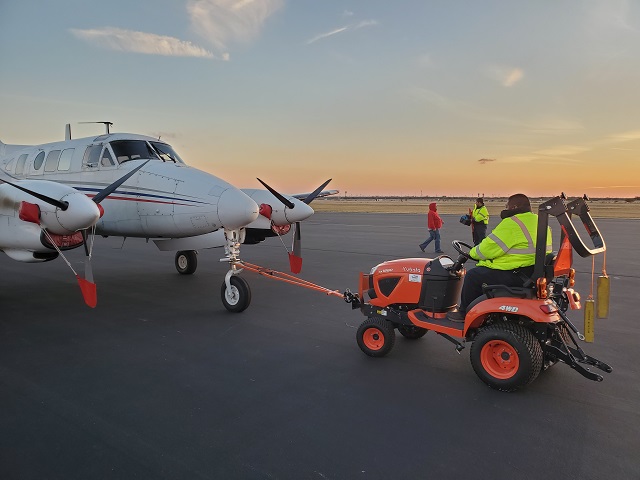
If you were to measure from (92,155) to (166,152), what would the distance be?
149cm

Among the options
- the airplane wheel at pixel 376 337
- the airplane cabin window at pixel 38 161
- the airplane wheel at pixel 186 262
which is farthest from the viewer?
the airplane wheel at pixel 186 262

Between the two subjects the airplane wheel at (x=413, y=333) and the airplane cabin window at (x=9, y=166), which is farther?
the airplane cabin window at (x=9, y=166)

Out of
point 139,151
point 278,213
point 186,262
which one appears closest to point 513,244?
point 278,213

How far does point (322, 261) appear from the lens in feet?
43.8

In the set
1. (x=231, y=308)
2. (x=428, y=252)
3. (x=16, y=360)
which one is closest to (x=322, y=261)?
(x=428, y=252)

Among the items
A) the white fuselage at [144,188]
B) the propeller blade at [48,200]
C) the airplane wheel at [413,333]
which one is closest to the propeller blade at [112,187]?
the white fuselage at [144,188]

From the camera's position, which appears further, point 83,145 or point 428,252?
point 428,252

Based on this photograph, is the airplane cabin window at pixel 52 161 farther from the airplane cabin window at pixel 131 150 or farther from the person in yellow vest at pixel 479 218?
the person in yellow vest at pixel 479 218

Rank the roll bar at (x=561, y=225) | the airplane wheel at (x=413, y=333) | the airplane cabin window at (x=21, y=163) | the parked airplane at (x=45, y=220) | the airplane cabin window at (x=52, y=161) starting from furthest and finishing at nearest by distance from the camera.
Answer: the airplane cabin window at (x=21, y=163) → the airplane cabin window at (x=52, y=161) → the parked airplane at (x=45, y=220) → the airplane wheel at (x=413, y=333) → the roll bar at (x=561, y=225)

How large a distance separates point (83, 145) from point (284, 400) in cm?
761

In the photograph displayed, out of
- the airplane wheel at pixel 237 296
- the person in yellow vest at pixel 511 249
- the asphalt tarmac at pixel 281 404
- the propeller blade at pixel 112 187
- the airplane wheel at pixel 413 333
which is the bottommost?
the asphalt tarmac at pixel 281 404

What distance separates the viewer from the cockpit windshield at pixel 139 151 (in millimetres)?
8273

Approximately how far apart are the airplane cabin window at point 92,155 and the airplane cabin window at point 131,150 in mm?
372

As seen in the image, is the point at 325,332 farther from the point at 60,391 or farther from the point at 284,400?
the point at 60,391
